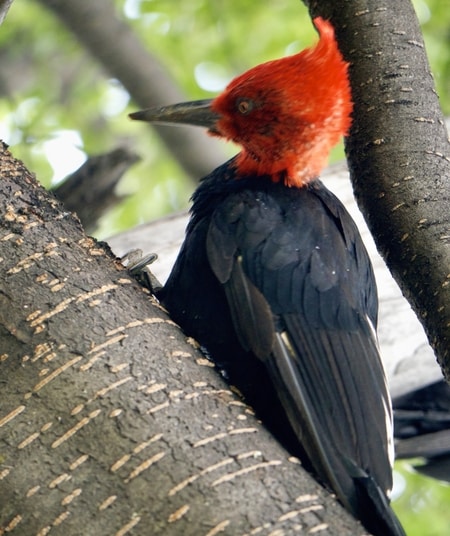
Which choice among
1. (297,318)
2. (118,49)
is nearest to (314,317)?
(297,318)

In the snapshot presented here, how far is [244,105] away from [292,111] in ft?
0.54

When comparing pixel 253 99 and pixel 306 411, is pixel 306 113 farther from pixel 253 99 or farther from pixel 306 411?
pixel 306 411

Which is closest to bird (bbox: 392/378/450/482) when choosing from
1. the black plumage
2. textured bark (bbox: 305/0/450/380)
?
the black plumage

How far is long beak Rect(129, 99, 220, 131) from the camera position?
2.69 m

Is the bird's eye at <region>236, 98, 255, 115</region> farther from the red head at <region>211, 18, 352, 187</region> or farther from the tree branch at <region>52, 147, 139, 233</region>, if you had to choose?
the tree branch at <region>52, 147, 139, 233</region>

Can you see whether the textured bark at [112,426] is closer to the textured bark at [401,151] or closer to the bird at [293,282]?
the bird at [293,282]

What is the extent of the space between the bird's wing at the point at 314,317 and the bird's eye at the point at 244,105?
33 cm

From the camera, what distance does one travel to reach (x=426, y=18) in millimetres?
4836

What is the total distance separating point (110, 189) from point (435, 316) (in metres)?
1.97

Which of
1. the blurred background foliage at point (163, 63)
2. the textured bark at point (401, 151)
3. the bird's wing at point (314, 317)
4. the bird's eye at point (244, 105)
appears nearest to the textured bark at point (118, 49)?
the blurred background foliage at point (163, 63)

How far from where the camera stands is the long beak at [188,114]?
2.69 m

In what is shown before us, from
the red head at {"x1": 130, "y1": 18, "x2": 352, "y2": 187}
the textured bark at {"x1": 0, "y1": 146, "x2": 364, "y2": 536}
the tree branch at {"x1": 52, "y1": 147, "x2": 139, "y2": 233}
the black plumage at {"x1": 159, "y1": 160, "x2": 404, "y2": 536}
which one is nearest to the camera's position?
the textured bark at {"x1": 0, "y1": 146, "x2": 364, "y2": 536}

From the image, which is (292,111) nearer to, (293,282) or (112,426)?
(293,282)

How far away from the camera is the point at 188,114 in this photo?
2762mm
